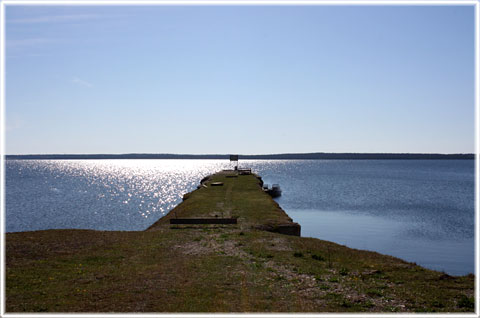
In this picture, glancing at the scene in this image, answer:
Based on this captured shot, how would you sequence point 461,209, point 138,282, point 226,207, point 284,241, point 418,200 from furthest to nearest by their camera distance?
point 418,200 < point 461,209 < point 226,207 < point 284,241 < point 138,282

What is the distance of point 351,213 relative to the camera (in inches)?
2462

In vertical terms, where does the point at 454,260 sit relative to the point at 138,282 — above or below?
below

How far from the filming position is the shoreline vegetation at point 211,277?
13.1m

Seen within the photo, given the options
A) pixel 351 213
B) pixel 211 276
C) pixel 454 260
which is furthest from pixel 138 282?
pixel 351 213

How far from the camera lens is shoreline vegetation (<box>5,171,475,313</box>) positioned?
43.1 ft

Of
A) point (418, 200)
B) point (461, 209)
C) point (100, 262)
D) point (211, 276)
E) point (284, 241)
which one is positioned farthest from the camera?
point (418, 200)

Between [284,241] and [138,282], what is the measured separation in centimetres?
1155

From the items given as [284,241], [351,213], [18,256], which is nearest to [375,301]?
[284,241]

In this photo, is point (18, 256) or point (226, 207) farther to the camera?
point (226, 207)

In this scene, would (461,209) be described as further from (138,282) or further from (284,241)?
(138,282)

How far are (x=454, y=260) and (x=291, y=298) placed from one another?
1080 inches

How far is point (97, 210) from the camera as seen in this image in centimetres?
7344

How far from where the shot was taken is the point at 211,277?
16422 millimetres

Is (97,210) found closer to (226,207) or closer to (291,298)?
(226,207)
